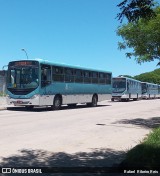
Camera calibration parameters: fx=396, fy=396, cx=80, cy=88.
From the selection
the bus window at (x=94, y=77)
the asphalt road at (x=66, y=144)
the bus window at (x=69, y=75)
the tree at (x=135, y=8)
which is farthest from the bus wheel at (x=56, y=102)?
the tree at (x=135, y=8)

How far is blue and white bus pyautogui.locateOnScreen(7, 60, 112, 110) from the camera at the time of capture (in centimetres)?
2472

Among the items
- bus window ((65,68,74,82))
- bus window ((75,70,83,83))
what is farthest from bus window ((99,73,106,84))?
bus window ((65,68,74,82))

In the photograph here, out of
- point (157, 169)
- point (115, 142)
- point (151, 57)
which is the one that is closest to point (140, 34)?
point (151, 57)

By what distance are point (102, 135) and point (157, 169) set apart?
17.7ft

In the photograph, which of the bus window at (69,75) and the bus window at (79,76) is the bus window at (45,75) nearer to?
the bus window at (69,75)

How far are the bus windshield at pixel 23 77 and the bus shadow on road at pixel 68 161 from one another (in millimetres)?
15151

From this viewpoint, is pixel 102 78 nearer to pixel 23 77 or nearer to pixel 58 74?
pixel 58 74

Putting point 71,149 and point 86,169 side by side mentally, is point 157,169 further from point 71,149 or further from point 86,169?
point 71,149

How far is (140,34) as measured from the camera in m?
17.4

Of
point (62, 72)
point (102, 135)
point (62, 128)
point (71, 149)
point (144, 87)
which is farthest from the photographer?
point (144, 87)

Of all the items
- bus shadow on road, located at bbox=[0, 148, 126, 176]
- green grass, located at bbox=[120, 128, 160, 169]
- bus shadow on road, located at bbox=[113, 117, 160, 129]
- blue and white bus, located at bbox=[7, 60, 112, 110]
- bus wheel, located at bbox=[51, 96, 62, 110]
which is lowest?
bus shadow on road, located at bbox=[0, 148, 126, 176]

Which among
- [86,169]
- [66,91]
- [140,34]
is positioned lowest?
[86,169]

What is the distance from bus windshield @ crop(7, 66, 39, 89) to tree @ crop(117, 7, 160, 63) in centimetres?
778

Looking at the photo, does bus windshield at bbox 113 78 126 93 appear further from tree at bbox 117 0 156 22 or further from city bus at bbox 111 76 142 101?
tree at bbox 117 0 156 22
